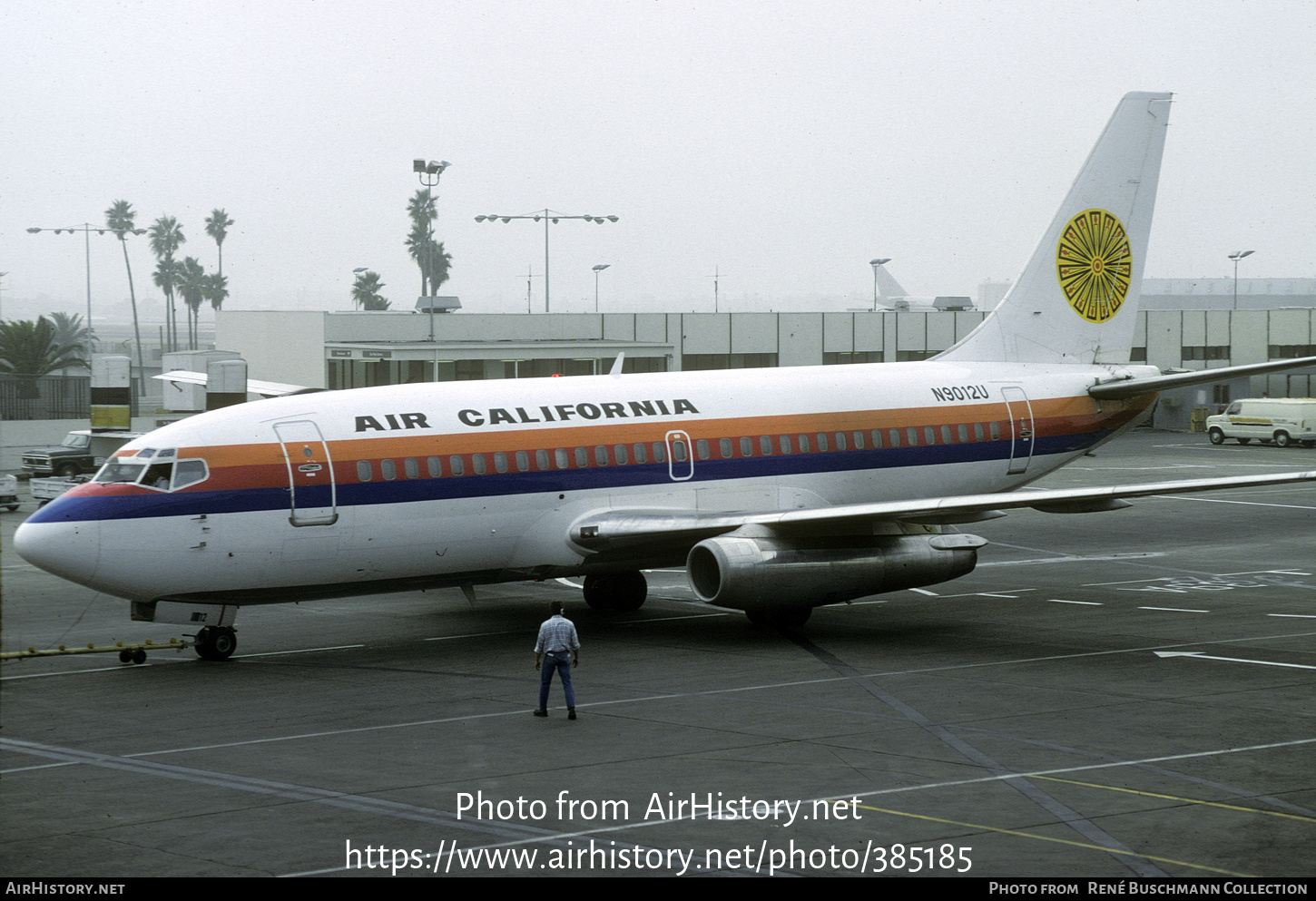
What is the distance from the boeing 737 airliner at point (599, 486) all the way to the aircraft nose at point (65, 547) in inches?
1.3

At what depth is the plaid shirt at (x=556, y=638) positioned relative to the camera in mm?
20656

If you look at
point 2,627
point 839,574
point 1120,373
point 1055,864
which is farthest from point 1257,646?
point 2,627

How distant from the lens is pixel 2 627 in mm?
11922

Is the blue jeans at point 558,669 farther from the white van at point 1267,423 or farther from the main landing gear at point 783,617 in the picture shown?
the white van at point 1267,423

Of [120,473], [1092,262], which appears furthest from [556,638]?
[1092,262]

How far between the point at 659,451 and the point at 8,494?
32.3 metres

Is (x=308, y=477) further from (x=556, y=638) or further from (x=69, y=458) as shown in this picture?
(x=69, y=458)

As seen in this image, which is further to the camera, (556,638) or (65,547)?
(65,547)

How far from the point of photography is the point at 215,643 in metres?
25.8

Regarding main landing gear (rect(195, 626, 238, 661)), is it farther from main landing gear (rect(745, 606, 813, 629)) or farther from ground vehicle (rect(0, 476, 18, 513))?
ground vehicle (rect(0, 476, 18, 513))

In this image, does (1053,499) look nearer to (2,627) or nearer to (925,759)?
(925,759)

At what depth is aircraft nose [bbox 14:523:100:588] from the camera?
2398 centimetres

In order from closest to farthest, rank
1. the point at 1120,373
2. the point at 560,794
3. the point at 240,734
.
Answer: the point at 560,794, the point at 240,734, the point at 1120,373

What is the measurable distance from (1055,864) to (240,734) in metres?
11.6
